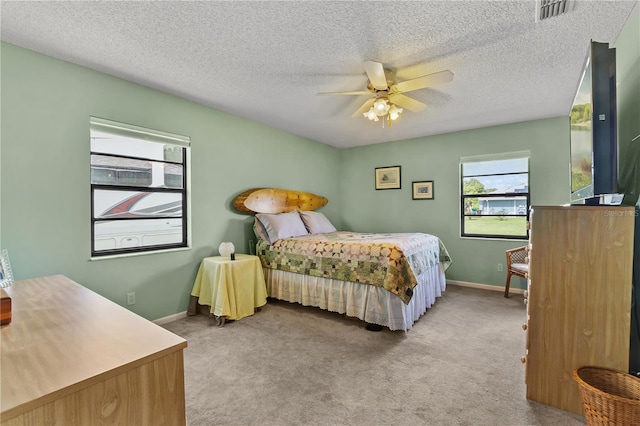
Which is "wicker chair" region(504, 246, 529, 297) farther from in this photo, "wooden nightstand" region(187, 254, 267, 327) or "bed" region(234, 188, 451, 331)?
"wooden nightstand" region(187, 254, 267, 327)

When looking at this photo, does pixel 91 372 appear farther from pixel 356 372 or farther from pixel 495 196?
pixel 495 196

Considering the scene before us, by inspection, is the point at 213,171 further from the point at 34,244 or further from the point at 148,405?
the point at 148,405

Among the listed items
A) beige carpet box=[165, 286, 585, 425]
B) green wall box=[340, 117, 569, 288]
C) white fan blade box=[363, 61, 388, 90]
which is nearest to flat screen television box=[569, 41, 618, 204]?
white fan blade box=[363, 61, 388, 90]

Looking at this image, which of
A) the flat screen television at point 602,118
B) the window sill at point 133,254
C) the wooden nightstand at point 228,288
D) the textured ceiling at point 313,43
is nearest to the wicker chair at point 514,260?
the textured ceiling at point 313,43

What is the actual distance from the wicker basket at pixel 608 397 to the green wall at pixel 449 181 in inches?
110

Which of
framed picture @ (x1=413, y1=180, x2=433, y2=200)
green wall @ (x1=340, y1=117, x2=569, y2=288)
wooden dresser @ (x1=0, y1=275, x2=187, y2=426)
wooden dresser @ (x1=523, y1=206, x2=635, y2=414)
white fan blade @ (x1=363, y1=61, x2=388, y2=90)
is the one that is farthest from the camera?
framed picture @ (x1=413, y1=180, x2=433, y2=200)

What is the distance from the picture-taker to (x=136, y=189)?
3027 mm

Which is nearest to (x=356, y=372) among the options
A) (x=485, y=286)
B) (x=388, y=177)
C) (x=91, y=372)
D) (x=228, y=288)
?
(x=228, y=288)

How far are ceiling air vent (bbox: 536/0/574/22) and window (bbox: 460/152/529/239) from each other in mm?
2732

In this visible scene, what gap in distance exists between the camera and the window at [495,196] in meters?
4.26

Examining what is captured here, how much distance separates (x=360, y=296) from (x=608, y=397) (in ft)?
6.33

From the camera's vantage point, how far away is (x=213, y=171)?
3648mm

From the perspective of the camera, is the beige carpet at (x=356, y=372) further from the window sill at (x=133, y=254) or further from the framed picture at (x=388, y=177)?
the framed picture at (x=388, y=177)

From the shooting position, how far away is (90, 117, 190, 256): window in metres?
2.79
